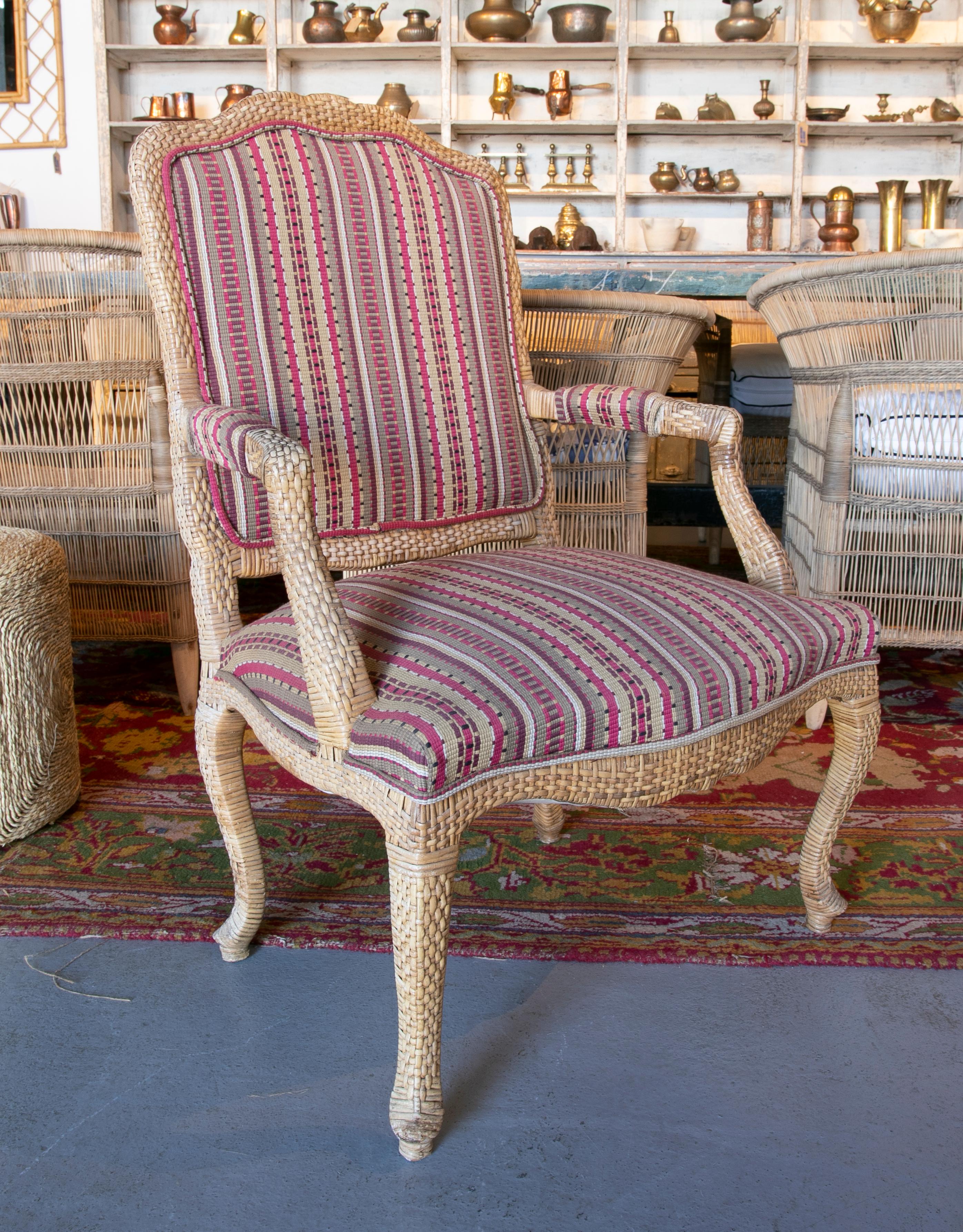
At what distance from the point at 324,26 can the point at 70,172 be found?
1356 mm

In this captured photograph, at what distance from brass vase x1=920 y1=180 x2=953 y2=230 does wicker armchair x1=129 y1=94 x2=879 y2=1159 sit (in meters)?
2.66

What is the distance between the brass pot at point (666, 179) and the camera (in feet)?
15.3

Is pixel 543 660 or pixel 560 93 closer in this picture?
pixel 543 660

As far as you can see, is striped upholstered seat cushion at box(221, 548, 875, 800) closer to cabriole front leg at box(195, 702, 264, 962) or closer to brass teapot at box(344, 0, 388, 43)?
cabriole front leg at box(195, 702, 264, 962)

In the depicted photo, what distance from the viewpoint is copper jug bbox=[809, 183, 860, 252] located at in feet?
14.1

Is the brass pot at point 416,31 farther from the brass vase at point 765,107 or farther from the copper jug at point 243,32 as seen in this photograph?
the brass vase at point 765,107

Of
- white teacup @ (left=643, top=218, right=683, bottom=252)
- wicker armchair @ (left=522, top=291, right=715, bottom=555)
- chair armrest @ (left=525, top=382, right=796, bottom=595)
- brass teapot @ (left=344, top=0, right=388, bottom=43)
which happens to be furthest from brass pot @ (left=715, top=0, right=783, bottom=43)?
chair armrest @ (left=525, top=382, right=796, bottom=595)

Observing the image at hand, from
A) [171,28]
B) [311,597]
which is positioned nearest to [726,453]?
[311,597]

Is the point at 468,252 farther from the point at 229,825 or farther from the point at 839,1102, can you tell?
the point at 839,1102

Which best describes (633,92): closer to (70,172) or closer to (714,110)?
(714,110)

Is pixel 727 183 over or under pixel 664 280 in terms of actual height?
over

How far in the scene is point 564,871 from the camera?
154cm

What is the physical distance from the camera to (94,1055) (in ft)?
3.75

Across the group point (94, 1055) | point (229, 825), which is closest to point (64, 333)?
point (229, 825)
